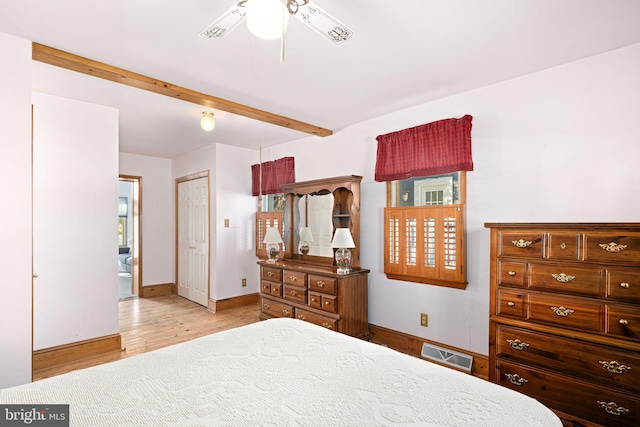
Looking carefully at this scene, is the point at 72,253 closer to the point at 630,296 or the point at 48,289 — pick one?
the point at 48,289

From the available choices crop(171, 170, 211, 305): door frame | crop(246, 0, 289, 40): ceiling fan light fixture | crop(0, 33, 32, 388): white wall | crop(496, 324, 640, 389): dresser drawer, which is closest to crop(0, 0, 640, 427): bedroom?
crop(0, 33, 32, 388): white wall

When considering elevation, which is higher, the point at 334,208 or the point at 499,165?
the point at 499,165

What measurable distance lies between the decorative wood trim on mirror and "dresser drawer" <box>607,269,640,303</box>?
7.00 feet

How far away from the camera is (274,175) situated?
477 cm

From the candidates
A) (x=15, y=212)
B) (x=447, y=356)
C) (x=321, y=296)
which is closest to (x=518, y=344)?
(x=447, y=356)

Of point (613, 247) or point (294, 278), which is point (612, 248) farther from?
point (294, 278)

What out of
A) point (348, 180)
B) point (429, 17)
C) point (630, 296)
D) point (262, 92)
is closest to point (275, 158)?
point (348, 180)

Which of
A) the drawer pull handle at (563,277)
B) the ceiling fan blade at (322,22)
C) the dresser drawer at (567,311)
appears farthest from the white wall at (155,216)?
the drawer pull handle at (563,277)

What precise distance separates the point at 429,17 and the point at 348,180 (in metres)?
1.91

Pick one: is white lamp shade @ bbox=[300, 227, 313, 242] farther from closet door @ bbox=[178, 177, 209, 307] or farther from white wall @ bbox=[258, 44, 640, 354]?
closet door @ bbox=[178, 177, 209, 307]

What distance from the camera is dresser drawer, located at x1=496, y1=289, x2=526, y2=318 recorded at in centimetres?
209

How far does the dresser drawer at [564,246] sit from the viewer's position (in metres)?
1.91

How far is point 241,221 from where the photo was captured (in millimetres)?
5051

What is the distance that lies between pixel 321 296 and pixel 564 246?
217 cm
